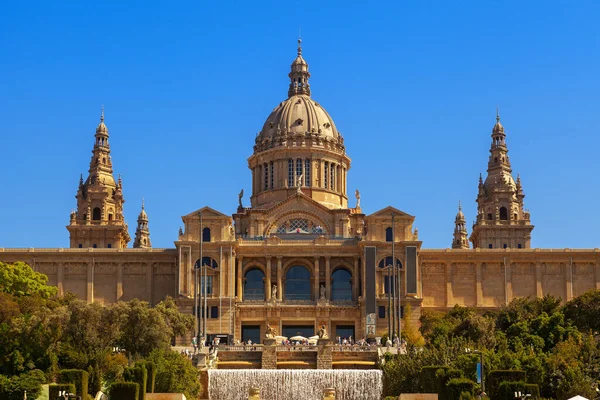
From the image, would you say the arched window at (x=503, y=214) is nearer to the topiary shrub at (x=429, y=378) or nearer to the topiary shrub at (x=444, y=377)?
the topiary shrub at (x=429, y=378)

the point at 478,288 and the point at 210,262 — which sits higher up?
the point at 210,262

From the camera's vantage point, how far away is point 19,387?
7619 cm

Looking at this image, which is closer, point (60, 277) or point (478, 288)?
point (478, 288)

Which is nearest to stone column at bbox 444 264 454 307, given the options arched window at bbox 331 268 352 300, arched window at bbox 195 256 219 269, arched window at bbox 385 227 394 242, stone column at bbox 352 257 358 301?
arched window at bbox 385 227 394 242

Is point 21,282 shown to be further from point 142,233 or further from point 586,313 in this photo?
point 142,233

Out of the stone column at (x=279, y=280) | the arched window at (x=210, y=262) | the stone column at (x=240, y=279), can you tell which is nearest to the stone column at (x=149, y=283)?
the arched window at (x=210, y=262)

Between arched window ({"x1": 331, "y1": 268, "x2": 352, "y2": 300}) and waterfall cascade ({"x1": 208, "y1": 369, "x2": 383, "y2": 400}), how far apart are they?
33.7 metres

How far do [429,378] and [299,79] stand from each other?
7097 centimetres

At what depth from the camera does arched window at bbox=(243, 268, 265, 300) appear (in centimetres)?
12044

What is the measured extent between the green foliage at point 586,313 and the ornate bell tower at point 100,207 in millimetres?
61688

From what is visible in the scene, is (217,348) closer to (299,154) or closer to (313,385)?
(313,385)

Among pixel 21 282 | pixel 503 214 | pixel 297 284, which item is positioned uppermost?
pixel 503 214

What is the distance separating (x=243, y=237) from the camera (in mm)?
124000

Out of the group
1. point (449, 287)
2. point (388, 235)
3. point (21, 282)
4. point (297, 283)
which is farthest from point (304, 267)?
point (21, 282)
